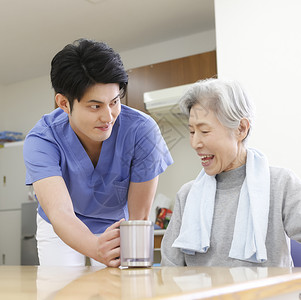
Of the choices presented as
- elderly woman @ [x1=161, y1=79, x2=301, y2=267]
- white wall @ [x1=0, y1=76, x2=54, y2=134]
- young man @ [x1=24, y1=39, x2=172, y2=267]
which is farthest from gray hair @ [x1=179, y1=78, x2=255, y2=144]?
white wall @ [x1=0, y1=76, x2=54, y2=134]

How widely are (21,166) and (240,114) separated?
4.24 meters

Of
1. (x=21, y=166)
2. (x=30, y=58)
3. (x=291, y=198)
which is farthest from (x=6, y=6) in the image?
(x=291, y=198)

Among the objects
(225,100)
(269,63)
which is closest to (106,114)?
(225,100)

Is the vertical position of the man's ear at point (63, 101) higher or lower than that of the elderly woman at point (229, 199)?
higher

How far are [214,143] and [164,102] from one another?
8.04 ft

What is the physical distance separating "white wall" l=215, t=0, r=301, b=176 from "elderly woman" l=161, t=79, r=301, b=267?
137 cm

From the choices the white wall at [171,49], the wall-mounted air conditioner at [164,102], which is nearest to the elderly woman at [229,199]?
the wall-mounted air conditioner at [164,102]

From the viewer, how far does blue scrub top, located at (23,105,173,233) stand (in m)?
1.57

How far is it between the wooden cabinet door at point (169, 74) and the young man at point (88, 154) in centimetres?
213

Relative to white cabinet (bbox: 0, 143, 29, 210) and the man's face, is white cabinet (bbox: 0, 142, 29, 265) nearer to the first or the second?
white cabinet (bbox: 0, 143, 29, 210)

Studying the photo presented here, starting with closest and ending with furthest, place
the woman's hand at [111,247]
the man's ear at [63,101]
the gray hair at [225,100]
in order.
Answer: the woman's hand at [111,247] < the gray hair at [225,100] < the man's ear at [63,101]

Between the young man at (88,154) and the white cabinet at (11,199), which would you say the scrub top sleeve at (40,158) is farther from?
the white cabinet at (11,199)

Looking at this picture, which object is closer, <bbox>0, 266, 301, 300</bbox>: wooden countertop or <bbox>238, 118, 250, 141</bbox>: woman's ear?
<bbox>0, 266, 301, 300</bbox>: wooden countertop

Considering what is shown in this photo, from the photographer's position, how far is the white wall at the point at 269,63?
2707 millimetres
